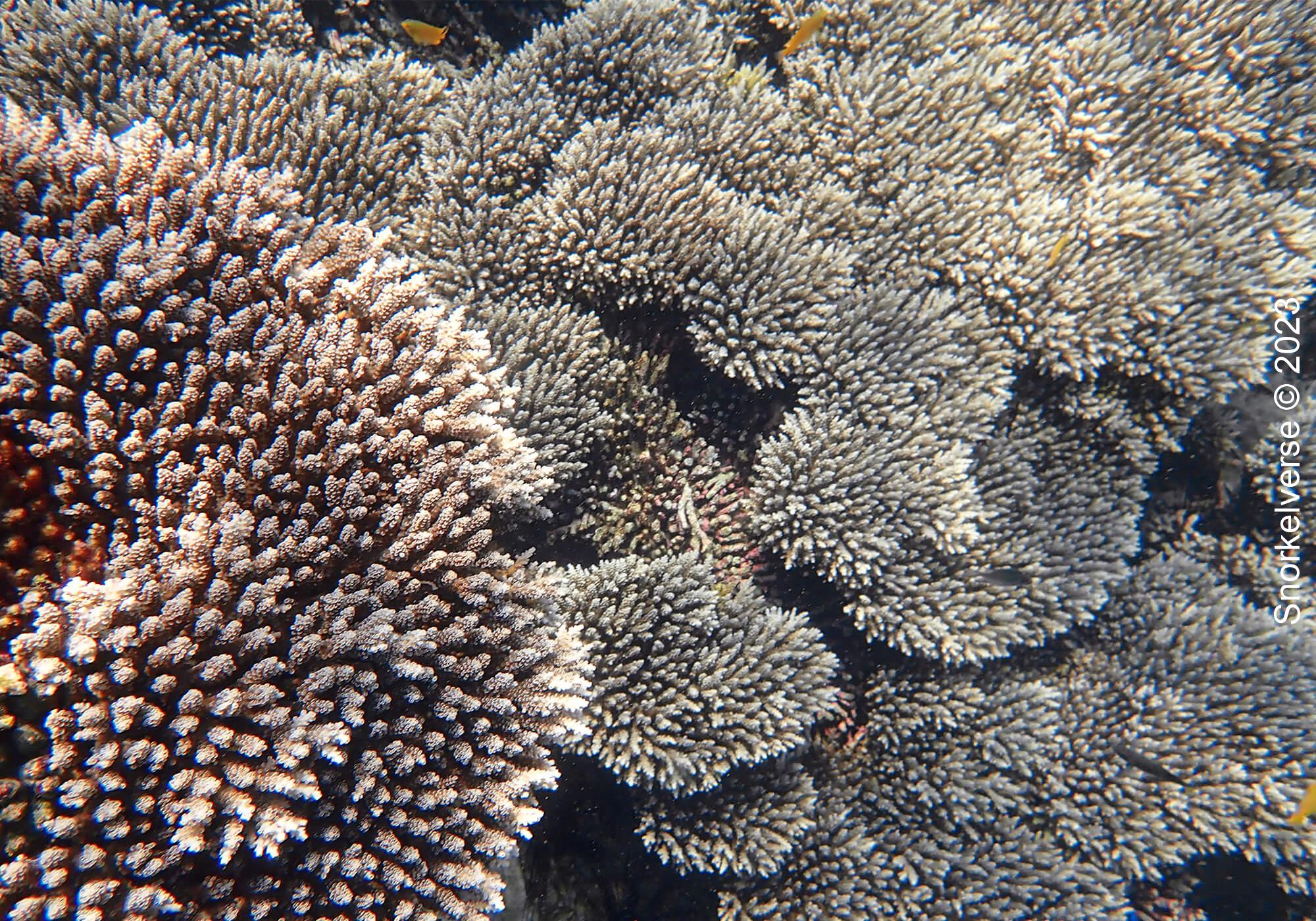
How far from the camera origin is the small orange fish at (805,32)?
3.75 m

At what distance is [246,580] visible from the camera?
1.78 meters

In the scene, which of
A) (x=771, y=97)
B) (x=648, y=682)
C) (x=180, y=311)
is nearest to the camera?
(x=180, y=311)

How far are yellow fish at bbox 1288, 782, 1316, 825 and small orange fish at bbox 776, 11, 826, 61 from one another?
4.98 meters

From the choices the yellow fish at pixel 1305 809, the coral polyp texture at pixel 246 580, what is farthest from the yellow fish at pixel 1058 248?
the coral polyp texture at pixel 246 580

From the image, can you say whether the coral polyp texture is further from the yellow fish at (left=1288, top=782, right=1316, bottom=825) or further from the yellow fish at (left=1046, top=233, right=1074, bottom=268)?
the yellow fish at (left=1288, top=782, right=1316, bottom=825)

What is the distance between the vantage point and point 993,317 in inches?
150

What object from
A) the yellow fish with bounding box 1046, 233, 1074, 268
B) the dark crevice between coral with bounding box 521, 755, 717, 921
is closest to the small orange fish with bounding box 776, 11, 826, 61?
the yellow fish with bounding box 1046, 233, 1074, 268

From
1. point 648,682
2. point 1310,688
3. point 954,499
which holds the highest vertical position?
point 648,682

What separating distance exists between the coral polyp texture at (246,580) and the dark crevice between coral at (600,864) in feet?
3.51

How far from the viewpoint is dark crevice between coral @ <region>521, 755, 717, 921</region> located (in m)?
2.92

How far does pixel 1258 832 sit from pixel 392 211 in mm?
6081

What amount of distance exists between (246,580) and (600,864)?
2.24 meters

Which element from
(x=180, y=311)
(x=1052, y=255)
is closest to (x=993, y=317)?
(x=1052, y=255)

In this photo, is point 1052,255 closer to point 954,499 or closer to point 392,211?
point 954,499
